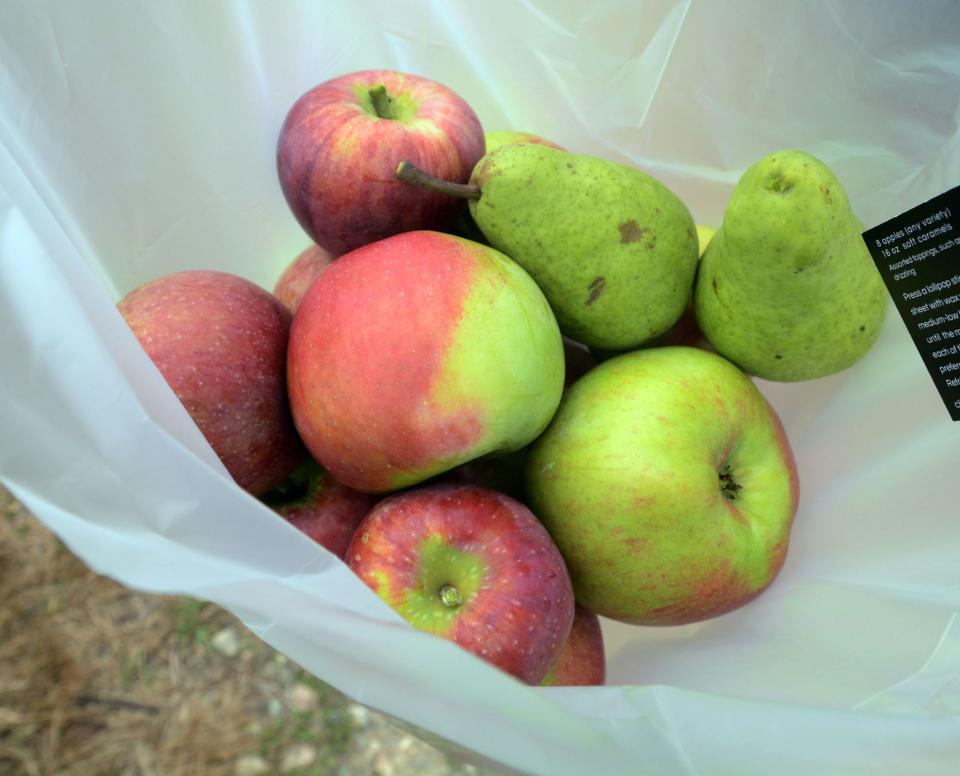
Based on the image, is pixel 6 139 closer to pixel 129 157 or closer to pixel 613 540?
pixel 129 157

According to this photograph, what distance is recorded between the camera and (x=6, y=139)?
60cm

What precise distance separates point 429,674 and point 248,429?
0.26m

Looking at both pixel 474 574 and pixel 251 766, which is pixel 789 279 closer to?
pixel 474 574

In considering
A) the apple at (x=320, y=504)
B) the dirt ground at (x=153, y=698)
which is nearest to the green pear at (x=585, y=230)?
the apple at (x=320, y=504)

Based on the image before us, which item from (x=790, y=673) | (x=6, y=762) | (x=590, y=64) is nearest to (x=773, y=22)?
(x=590, y=64)

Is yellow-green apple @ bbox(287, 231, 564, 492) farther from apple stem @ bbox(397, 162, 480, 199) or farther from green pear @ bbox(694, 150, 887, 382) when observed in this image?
green pear @ bbox(694, 150, 887, 382)

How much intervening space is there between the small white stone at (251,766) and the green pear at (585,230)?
2.43 feet

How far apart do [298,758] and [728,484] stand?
2.35 ft

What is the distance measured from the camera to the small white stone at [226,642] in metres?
1.12

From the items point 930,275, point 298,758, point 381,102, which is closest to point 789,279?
point 930,275

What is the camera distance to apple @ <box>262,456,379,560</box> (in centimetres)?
69

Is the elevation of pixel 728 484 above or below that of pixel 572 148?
below

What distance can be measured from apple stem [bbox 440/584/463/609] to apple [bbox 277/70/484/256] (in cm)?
30

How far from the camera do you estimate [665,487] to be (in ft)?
1.97
